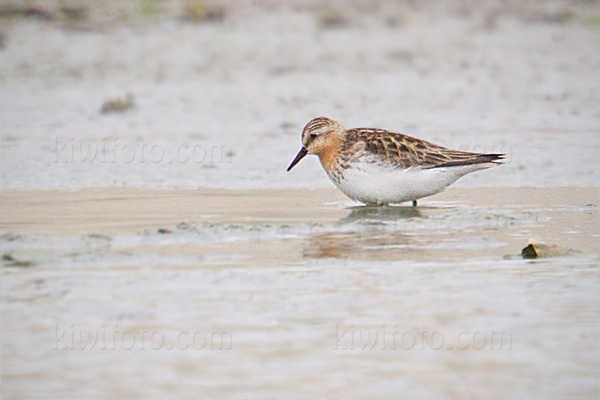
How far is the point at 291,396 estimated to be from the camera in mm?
4625

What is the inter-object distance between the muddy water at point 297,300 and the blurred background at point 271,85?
2058 millimetres

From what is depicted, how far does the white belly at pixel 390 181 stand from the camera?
30.1 ft

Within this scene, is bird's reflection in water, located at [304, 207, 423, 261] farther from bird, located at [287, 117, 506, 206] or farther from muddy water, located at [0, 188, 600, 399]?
bird, located at [287, 117, 506, 206]

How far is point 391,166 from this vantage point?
9.24 meters

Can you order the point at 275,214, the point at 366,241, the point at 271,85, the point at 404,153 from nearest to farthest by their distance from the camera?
the point at 366,241 < the point at 275,214 < the point at 404,153 < the point at 271,85

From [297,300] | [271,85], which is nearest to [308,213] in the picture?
[297,300]

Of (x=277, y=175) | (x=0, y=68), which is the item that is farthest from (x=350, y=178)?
(x=0, y=68)

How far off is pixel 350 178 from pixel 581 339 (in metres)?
4.01

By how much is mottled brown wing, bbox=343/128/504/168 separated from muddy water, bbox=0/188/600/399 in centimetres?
38

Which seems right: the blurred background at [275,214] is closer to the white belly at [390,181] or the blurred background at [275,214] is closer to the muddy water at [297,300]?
the muddy water at [297,300]

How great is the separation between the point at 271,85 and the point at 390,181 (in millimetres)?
7250

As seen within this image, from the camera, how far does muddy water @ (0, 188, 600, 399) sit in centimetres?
488

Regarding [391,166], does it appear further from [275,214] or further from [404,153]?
[275,214]

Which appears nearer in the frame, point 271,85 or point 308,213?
point 308,213
